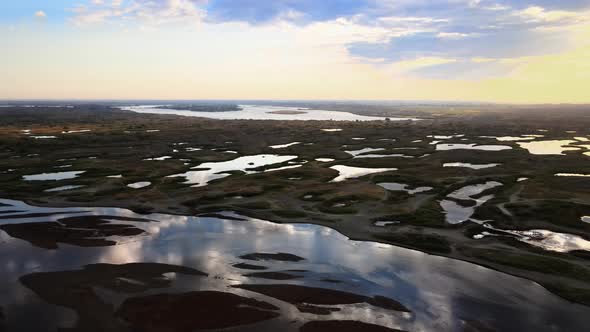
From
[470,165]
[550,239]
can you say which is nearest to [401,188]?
[550,239]

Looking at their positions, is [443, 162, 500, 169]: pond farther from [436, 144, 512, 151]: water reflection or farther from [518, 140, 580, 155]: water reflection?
[518, 140, 580, 155]: water reflection

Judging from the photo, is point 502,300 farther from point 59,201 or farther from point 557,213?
point 59,201

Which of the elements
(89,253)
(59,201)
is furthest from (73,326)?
(59,201)

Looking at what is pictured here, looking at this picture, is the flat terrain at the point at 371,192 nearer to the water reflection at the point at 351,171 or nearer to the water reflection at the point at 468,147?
the water reflection at the point at 351,171

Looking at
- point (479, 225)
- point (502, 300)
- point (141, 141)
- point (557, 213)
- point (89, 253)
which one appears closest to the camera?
point (502, 300)

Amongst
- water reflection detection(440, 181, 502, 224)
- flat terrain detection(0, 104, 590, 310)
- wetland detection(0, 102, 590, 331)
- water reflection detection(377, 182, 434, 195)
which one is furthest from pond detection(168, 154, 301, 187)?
water reflection detection(440, 181, 502, 224)

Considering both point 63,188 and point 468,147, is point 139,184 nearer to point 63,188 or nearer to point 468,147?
point 63,188

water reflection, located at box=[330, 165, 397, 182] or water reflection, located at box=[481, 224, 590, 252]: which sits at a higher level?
water reflection, located at box=[330, 165, 397, 182]

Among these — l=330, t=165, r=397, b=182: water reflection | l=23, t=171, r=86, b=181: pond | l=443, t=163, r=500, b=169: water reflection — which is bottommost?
l=23, t=171, r=86, b=181: pond

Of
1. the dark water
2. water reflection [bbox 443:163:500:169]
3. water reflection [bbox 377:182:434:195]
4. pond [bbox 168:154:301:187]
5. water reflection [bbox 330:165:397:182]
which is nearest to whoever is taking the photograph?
the dark water
